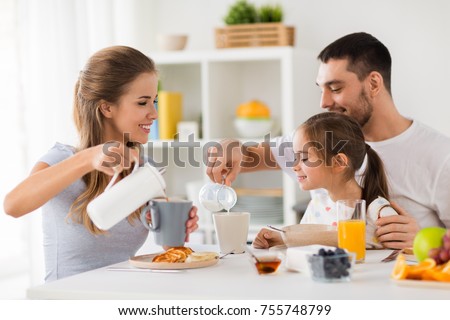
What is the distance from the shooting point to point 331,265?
4.87 feet

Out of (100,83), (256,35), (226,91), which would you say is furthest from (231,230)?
(226,91)

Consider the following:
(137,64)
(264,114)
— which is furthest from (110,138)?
(264,114)

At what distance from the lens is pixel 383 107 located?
2.59 m

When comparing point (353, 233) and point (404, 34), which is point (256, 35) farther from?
point (353, 233)

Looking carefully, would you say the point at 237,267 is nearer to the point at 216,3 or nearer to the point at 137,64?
the point at 137,64

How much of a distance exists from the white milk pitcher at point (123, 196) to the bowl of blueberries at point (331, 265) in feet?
1.30

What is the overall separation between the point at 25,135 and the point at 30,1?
2.28ft

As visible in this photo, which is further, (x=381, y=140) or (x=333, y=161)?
(x=381, y=140)

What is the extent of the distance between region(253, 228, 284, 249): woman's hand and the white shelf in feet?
5.58

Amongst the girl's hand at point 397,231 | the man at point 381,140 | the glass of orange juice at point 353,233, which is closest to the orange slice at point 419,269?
the glass of orange juice at point 353,233

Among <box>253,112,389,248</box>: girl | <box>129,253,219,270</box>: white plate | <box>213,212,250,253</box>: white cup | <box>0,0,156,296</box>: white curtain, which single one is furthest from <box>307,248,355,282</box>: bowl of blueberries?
<box>0,0,156,296</box>: white curtain

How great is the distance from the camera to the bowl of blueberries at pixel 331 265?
1.49 meters

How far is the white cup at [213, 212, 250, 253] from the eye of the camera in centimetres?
189

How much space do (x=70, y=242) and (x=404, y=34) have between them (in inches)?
93.3
